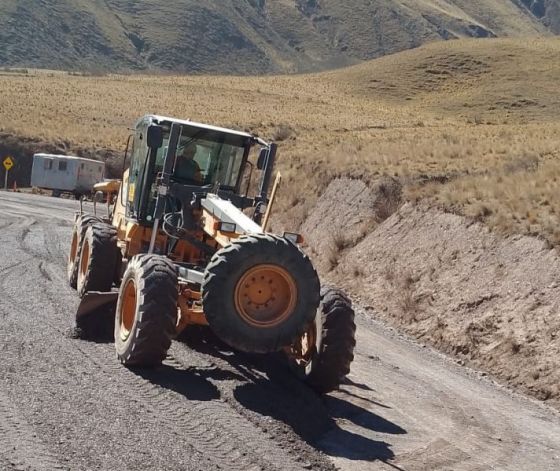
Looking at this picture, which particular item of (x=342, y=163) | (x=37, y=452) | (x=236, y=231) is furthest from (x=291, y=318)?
(x=342, y=163)

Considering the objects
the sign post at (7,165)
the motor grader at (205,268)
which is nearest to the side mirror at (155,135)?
the motor grader at (205,268)

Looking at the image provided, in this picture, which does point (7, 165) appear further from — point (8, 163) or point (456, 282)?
point (456, 282)

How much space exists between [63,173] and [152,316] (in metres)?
36.7

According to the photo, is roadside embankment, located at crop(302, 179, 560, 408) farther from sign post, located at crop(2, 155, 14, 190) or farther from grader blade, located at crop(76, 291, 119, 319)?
sign post, located at crop(2, 155, 14, 190)

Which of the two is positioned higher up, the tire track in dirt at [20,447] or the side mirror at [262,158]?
the side mirror at [262,158]

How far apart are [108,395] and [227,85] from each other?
83261mm

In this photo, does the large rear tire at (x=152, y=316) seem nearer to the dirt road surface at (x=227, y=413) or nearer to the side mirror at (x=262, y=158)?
the dirt road surface at (x=227, y=413)

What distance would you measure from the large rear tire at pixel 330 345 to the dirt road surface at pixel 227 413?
25 centimetres

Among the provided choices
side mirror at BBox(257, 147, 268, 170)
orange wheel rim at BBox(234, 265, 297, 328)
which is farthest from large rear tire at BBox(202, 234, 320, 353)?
side mirror at BBox(257, 147, 268, 170)

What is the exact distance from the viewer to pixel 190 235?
11.8 m

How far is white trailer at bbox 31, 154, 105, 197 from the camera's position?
4441 centimetres

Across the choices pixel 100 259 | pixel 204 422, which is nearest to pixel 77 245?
pixel 100 259

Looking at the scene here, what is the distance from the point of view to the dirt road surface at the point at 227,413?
24.1 feet

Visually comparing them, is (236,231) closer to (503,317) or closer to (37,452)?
(37,452)
